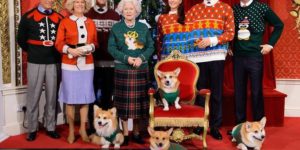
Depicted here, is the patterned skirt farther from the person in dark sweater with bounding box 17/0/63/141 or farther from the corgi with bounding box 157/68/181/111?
the person in dark sweater with bounding box 17/0/63/141

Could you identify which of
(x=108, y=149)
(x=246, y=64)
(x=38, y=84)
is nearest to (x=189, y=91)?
(x=246, y=64)

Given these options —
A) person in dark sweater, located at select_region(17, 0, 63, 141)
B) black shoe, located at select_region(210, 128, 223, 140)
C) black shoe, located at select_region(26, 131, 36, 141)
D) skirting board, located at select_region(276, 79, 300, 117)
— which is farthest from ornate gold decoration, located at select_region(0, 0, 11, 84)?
skirting board, located at select_region(276, 79, 300, 117)

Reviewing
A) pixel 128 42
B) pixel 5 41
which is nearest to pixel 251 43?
pixel 128 42

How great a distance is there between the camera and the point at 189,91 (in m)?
4.11

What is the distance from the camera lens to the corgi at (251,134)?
3.77 meters

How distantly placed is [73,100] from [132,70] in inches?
26.9

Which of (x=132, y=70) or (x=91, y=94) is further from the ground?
(x=132, y=70)

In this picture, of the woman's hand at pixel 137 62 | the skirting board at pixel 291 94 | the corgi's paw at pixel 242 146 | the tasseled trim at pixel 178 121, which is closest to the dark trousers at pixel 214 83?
the corgi's paw at pixel 242 146

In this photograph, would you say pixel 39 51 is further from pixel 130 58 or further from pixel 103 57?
pixel 130 58

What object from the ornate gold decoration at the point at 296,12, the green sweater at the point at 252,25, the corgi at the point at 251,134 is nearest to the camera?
the corgi at the point at 251,134

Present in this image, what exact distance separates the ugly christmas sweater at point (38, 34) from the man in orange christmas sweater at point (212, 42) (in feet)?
4.73

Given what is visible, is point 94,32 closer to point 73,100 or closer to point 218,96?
point 73,100

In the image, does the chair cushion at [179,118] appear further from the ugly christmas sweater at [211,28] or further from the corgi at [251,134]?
the ugly christmas sweater at [211,28]

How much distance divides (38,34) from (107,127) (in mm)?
1208
